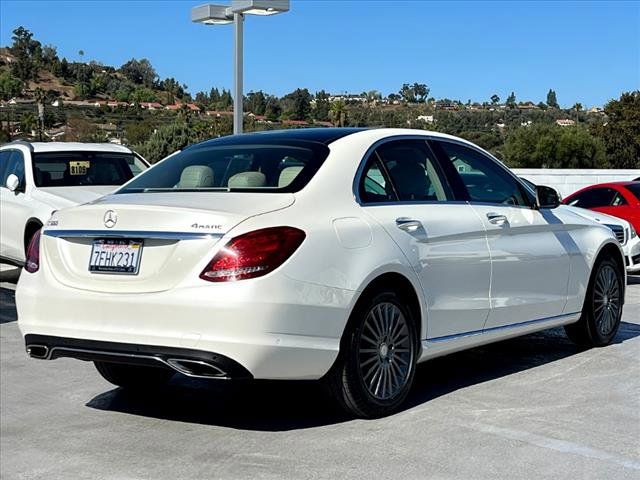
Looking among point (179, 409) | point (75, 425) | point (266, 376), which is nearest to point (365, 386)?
point (266, 376)

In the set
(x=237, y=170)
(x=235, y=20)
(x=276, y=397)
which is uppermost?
(x=235, y=20)

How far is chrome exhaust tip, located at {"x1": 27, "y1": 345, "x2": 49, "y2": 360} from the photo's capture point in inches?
209

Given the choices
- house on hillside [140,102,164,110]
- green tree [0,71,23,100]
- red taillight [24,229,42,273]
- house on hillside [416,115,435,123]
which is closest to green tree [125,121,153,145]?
house on hillside [416,115,435,123]

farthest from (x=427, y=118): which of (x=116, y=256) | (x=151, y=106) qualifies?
(x=116, y=256)

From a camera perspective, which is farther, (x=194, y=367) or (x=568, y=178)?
(x=568, y=178)

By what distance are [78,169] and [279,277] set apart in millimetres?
7777

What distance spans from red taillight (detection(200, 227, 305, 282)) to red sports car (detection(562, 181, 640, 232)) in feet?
32.7

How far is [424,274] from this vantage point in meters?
5.70

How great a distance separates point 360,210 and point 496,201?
158 cm

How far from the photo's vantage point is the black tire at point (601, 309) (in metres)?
7.49

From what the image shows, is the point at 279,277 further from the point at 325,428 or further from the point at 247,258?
the point at 325,428

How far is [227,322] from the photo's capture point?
474cm

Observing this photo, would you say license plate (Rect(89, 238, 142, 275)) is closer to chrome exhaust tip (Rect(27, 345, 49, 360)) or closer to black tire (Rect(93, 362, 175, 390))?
chrome exhaust tip (Rect(27, 345, 49, 360))

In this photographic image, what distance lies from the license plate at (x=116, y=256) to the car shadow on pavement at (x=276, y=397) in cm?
101
